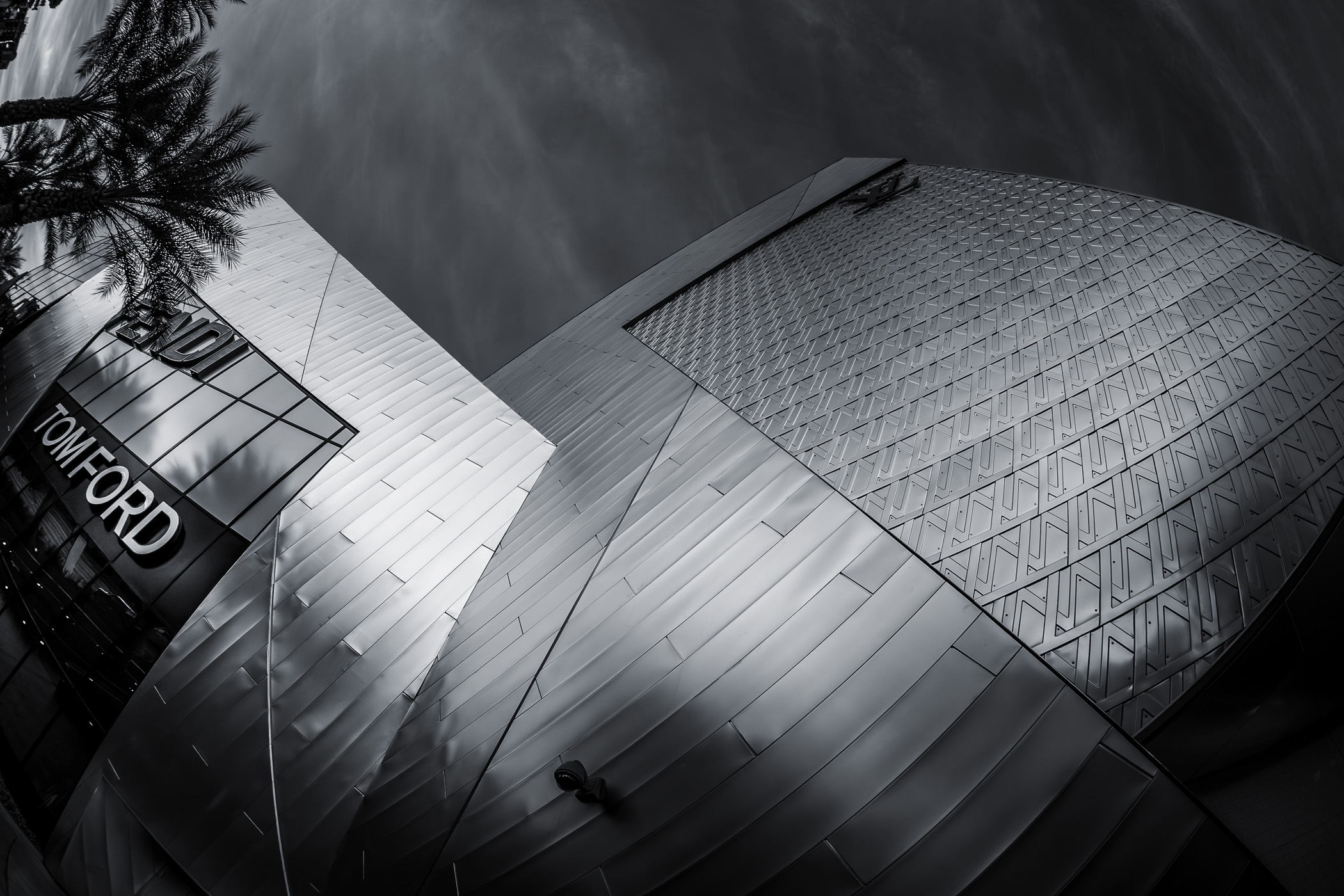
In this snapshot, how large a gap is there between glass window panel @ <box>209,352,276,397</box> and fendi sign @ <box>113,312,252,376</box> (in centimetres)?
31

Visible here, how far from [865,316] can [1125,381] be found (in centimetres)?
544

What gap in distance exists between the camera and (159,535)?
1002 centimetres

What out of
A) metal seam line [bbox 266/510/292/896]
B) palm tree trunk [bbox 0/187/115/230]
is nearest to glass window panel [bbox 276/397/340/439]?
metal seam line [bbox 266/510/292/896]

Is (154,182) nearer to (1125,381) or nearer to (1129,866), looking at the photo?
(1129,866)

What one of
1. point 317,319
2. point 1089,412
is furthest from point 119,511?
point 1089,412

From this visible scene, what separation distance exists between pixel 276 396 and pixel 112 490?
10.2 feet

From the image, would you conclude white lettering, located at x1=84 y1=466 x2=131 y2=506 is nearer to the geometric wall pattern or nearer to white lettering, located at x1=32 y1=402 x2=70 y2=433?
white lettering, located at x1=32 y1=402 x2=70 y2=433

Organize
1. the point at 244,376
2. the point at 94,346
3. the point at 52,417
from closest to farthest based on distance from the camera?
the point at 52,417 → the point at 244,376 → the point at 94,346

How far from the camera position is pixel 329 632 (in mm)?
9133

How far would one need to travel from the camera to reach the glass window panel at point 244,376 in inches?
480

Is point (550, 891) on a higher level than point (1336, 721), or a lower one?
higher

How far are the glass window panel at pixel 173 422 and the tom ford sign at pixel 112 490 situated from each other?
0.45m

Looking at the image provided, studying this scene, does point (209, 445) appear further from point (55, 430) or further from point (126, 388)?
point (55, 430)

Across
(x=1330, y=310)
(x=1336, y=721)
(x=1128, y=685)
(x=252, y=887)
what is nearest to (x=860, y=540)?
(x=1128, y=685)
